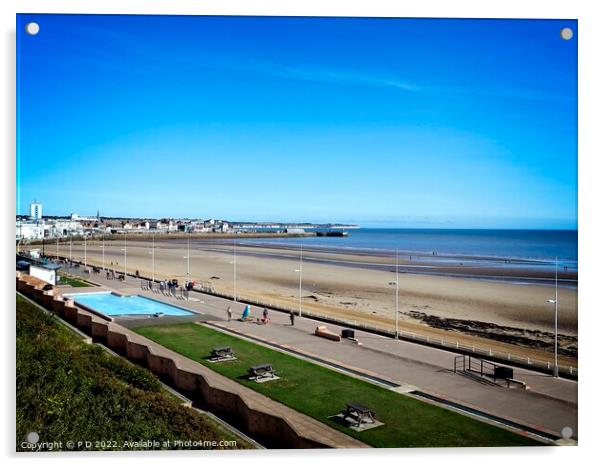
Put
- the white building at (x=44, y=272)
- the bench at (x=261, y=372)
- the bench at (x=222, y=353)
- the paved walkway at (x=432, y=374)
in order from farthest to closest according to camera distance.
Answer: the white building at (x=44, y=272)
the bench at (x=222, y=353)
the bench at (x=261, y=372)
the paved walkway at (x=432, y=374)

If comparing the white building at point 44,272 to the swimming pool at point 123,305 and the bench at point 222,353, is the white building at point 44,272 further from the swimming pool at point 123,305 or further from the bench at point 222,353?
the bench at point 222,353

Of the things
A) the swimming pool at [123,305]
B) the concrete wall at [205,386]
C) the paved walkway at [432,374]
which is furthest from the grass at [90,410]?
the swimming pool at [123,305]

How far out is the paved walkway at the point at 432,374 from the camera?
31.0 ft

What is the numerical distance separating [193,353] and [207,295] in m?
10.0

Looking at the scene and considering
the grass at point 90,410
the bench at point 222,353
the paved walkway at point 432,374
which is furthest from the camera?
the bench at point 222,353

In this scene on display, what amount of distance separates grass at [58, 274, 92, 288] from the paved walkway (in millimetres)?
7020

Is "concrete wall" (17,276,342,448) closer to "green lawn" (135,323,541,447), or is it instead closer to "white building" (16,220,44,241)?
"green lawn" (135,323,541,447)

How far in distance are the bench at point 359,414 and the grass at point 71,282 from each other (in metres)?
16.0

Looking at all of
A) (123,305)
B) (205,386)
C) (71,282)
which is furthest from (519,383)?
(71,282)

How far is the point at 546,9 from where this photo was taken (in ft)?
30.3

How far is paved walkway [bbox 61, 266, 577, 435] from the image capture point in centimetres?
945

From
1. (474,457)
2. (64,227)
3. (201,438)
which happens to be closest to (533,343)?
(474,457)

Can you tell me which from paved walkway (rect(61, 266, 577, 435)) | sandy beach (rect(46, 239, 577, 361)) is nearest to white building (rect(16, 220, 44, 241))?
paved walkway (rect(61, 266, 577, 435))

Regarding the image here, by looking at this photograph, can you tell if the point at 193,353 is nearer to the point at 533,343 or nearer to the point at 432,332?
the point at 432,332
